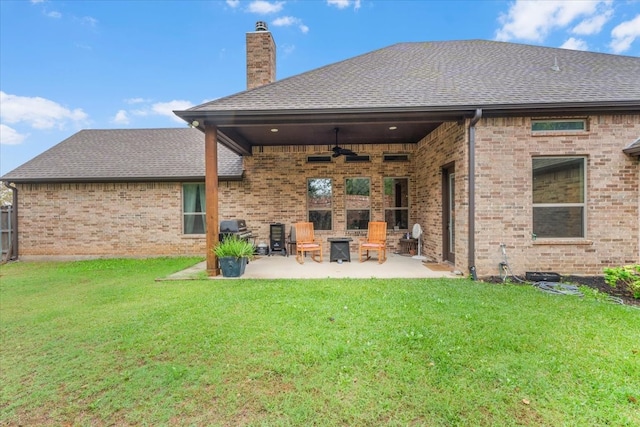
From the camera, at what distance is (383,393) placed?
2225mm

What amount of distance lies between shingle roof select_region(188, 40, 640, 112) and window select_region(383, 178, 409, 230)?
131 inches

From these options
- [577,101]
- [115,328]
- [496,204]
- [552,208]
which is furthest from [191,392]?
[577,101]

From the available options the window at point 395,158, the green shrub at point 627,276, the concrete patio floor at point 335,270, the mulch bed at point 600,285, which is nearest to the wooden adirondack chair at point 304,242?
the concrete patio floor at point 335,270

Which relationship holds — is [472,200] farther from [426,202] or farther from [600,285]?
[426,202]

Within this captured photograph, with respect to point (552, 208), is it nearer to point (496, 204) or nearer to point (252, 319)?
point (496, 204)

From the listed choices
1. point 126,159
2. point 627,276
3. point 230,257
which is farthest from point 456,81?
point 126,159

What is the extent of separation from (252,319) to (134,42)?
15551 millimetres

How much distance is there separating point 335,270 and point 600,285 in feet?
15.8

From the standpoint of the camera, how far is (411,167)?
9414 mm

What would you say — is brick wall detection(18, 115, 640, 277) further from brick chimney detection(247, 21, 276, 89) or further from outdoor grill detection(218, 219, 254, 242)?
brick chimney detection(247, 21, 276, 89)

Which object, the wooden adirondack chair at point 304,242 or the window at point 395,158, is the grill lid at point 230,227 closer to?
the wooden adirondack chair at point 304,242

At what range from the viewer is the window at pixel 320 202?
31.2 ft

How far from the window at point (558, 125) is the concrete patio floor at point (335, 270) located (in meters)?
3.30

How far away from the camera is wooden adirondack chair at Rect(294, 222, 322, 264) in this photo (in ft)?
24.7
